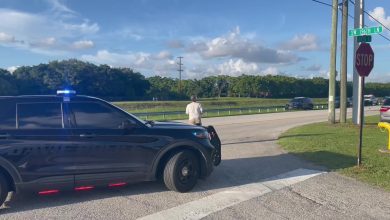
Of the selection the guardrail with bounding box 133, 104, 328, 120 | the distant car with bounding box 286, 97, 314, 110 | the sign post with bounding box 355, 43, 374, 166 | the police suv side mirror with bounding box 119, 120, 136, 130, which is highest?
the sign post with bounding box 355, 43, 374, 166

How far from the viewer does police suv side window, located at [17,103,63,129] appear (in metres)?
5.93

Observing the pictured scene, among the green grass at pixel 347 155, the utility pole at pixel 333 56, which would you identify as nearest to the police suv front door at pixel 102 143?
the green grass at pixel 347 155

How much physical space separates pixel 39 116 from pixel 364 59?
696cm

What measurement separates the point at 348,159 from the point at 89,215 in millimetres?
6936

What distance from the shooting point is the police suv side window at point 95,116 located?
6.26 metres

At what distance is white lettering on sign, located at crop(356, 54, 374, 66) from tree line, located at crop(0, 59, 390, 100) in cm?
6924

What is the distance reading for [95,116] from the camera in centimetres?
639

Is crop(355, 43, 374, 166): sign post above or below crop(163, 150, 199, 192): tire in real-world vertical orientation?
above

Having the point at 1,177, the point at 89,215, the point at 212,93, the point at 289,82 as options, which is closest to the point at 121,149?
the point at 89,215

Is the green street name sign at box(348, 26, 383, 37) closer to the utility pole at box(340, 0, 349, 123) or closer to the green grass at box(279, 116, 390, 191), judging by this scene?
the green grass at box(279, 116, 390, 191)

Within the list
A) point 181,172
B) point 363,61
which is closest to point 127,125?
point 181,172

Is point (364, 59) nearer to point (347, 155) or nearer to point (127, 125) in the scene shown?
point (347, 155)

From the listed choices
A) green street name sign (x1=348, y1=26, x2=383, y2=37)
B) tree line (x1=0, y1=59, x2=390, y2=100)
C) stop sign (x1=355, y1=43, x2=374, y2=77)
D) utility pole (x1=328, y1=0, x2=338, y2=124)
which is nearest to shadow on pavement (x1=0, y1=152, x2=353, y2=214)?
stop sign (x1=355, y1=43, x2=374, y2=77)

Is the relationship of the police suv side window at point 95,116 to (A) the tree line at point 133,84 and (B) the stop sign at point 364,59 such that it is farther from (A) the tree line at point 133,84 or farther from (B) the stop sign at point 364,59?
(A) the tree line at point 133,84
